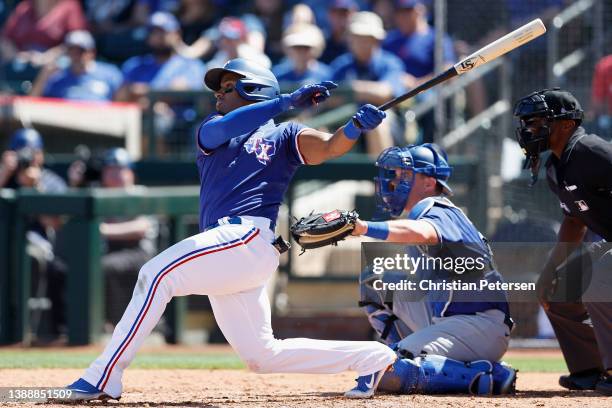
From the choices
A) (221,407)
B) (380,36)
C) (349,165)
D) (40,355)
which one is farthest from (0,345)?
(221,407)

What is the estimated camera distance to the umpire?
5.50 meters

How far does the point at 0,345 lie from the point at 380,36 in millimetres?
4213

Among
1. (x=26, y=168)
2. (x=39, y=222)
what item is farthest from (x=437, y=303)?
(x=26, y=168)

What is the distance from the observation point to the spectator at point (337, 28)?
11.1 meters

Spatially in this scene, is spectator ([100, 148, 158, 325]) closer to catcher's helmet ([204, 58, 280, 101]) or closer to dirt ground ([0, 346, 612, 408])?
dirt ground ([0, 346, 612, 408])

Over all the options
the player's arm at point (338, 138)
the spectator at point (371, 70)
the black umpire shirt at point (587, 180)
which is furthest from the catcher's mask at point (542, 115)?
the spectator at point (371, 70)

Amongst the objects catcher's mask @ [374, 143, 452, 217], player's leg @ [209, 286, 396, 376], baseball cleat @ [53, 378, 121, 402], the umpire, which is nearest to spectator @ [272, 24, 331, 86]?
catcher's mask @ [374, 143, 452, 217]

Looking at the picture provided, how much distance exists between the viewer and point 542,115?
5629mm

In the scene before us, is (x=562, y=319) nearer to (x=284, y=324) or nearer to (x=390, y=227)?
(x=390, y=227)

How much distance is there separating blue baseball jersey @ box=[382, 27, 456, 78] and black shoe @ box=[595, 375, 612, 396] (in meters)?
5.26

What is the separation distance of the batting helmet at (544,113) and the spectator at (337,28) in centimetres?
542

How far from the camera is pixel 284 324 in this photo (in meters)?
9.77

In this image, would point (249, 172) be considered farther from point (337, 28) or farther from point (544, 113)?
point (337, 28)

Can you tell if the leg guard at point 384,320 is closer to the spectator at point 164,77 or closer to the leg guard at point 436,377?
the leg guard at point 436,377
